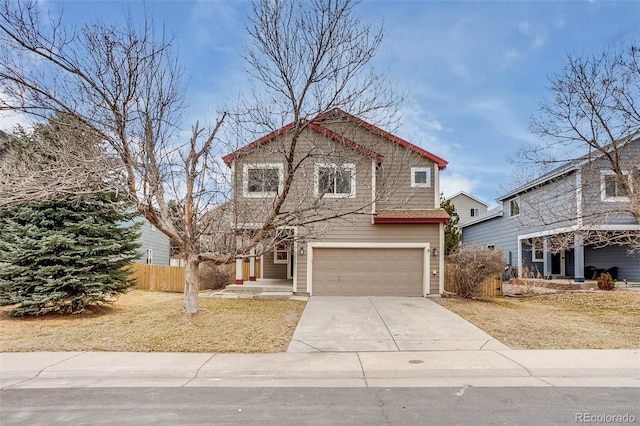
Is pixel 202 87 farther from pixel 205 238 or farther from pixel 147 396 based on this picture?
pixel 147 396

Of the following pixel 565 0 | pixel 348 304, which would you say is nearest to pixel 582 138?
pixel 565 0

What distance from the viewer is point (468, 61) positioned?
13492mm

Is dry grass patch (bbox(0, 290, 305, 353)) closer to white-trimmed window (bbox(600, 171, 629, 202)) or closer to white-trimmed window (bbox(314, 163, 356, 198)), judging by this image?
white-trimmed window (bbox(314, 163, 356, 198))

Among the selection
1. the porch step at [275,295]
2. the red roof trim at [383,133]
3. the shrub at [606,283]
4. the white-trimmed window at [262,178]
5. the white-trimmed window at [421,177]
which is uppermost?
the red roof trim at [383,133]

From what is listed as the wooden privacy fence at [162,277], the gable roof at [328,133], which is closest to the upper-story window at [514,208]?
the gable roof at [328,133]

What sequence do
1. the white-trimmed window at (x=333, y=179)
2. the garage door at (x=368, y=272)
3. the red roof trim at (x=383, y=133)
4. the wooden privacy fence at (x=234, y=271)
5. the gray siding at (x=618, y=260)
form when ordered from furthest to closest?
the wooden privacy fence at (x=234, y=271), the gray siding at (x=618, y=260), the garage door at (x=368, y=272), the white-trimmed window at (x=333, y=179), the red roof trim at (x=383, y=133)

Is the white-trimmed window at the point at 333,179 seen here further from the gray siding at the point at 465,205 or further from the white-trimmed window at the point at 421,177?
the gray siding at the point at 465,205

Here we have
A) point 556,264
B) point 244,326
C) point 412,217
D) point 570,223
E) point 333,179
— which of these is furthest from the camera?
point 556,264

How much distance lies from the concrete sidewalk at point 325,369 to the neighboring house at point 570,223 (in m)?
7.18

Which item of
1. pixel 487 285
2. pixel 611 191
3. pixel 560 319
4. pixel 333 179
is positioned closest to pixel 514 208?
pixel 611 191

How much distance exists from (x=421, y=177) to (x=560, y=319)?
22.9 ft

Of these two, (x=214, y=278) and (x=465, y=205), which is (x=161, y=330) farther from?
(x=465, y=205)

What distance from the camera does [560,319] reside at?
34.0ft

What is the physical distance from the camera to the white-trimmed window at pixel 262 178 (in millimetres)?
10719
